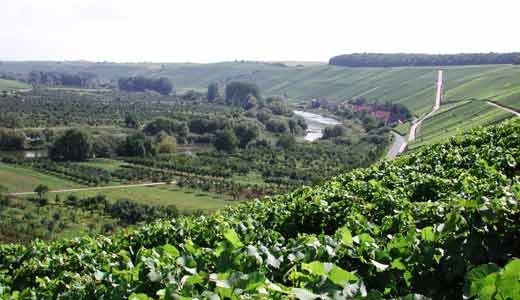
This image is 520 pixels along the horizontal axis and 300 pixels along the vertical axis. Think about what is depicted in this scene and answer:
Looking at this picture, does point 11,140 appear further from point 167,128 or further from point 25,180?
point 167,128

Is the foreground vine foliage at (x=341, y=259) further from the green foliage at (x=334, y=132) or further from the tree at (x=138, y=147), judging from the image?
the green foliage at (x=334, y=132)

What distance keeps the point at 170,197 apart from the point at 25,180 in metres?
28.3

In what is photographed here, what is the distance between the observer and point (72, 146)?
4685 inches

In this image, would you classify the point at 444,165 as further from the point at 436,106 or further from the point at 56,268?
the point at 436,106

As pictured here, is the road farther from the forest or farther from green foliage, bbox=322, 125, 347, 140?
green foliage, bbox=322, 125, 347, 140

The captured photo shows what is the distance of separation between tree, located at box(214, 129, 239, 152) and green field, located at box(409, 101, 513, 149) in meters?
47.4

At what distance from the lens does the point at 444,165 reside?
16547 millimetres

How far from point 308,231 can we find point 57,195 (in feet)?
265

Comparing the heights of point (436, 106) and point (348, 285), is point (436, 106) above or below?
below

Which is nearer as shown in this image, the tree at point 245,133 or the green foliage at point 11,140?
the green foliage at point 11,140

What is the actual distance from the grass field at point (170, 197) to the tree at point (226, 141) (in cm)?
4428

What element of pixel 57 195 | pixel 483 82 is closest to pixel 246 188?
pixel 57 195

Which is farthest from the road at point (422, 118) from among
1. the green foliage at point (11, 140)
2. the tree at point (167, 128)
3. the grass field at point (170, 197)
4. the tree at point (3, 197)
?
the green foliage at point (11, 140)

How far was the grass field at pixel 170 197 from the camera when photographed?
83125 mm
